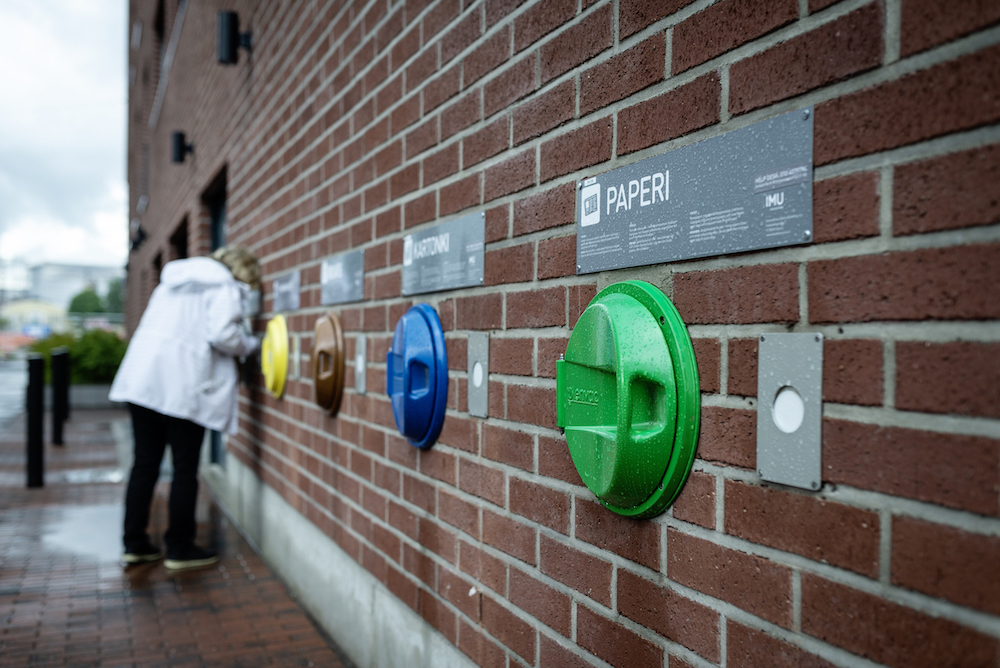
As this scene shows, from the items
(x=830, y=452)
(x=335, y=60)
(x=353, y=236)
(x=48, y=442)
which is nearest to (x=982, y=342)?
(x=830, y=452)

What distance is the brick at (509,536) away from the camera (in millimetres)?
1895

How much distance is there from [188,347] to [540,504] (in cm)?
310

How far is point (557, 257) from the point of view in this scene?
1805mm

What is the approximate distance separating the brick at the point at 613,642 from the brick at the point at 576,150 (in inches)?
39.4

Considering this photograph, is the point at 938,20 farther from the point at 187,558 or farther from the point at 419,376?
the point at 187,558

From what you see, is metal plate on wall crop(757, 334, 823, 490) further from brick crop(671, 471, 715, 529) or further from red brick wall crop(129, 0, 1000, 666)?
brick crop(671, 471, 715, 529)

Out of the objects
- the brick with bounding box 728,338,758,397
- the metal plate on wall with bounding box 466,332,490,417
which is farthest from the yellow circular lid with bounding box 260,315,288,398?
the brick with bounding box 728,338,758,397

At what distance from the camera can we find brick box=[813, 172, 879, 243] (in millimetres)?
1071

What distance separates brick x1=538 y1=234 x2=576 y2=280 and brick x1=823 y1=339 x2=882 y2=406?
0.72 m

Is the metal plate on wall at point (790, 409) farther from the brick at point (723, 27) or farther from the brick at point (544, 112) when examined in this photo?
the brick at point (544, 112)

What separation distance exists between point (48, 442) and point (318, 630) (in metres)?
7.66

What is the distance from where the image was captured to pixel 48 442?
373 inches

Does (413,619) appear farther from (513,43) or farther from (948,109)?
(948,109)

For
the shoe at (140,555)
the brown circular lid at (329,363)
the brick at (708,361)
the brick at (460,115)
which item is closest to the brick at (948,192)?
the brick at (708,361)
